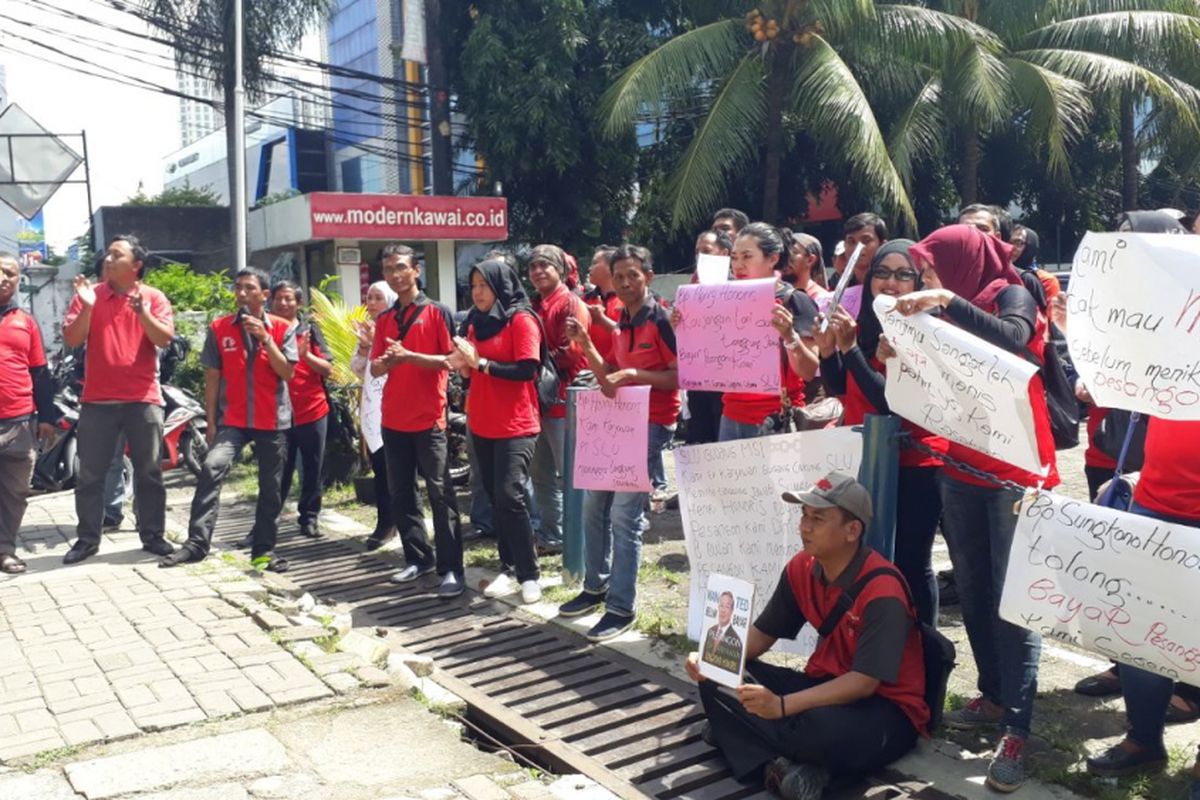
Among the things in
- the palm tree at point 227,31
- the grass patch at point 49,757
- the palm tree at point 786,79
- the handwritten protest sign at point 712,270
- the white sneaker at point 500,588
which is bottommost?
the grass patch at point 49,757

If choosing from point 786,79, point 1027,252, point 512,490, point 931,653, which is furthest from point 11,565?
point 786,79

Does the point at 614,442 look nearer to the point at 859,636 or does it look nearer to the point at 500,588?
the point at 500,588

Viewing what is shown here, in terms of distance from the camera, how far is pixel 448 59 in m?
23.8

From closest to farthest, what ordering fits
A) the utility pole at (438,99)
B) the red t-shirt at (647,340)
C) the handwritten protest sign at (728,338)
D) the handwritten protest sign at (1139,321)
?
1. the handwritten protest sign at (1139,321)
2. the handwritten protest sign at (728,338)
3. the red t-shirt at (647,340)
4. the utility pole at (438,99)

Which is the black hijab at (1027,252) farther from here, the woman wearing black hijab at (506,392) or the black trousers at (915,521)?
the woman wearing black hijab at (506,392)

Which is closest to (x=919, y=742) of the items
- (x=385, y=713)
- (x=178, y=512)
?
(x=385, y=713)

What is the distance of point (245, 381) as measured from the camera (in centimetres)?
754

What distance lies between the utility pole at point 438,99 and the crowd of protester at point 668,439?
15.4 metres

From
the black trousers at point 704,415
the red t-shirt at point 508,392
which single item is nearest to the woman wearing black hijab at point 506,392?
the red t-shirt at point 508,392

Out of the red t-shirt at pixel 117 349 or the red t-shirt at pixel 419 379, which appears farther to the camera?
the red t-shirt at pixel 117 349

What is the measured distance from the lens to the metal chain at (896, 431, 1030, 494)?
4035 mm

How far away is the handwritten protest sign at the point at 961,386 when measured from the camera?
3.83 metres

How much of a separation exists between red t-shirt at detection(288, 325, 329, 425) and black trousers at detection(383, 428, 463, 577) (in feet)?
5.18

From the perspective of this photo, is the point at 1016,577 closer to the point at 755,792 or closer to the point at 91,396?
the point at 755,792
